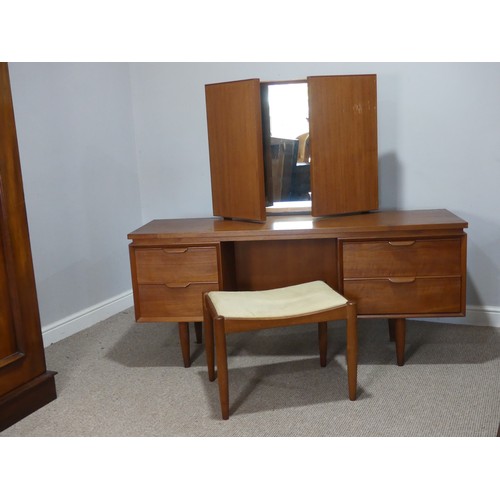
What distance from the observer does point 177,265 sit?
221 centimetres

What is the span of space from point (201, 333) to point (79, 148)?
3.47 feet

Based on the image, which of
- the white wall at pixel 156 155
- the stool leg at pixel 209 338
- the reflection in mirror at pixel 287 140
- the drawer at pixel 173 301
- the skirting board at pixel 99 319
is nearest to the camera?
the stool leg at pixel 209 338

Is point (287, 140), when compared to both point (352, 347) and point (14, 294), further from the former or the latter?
point (14, 294)

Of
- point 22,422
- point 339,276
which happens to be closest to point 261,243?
point 339,276

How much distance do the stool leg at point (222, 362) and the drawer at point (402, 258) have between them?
0.56 meters

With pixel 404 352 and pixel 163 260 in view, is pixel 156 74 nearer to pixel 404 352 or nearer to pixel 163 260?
pixel 163 260

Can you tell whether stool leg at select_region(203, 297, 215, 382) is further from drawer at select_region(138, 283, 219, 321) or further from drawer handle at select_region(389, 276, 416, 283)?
drawer handle at select_region(389, 276, 416, 283)

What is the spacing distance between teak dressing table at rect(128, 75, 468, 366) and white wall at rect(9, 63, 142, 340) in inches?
21.9

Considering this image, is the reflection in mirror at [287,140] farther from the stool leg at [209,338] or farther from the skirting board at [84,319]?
the skirting board at [84,319]

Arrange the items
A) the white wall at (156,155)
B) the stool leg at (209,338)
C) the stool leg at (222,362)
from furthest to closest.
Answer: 1. the white wall at (156,155)
2. the stool leg at (209,338)
3. the stool leg at (222,362)

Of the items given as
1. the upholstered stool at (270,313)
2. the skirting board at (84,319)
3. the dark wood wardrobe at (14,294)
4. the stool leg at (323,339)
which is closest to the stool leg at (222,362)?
the upholstered stool at (270,313)

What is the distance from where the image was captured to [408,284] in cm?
215

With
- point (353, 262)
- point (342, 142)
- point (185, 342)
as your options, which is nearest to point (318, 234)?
point (353, 262)

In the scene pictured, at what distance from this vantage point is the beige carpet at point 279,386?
1869 millimetres
